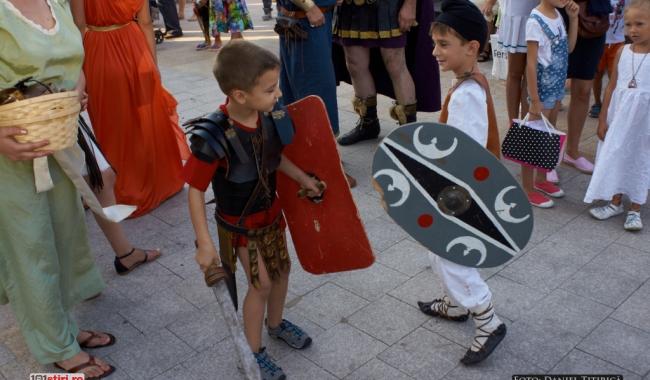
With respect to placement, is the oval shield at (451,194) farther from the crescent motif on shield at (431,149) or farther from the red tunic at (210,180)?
the red tunic at (210,180)

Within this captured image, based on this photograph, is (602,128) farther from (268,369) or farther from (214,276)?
(214,276)

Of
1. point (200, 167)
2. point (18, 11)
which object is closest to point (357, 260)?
point (200, 167)

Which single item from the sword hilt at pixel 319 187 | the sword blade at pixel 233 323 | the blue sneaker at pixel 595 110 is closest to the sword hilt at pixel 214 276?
the sword blade at pixel 233 323

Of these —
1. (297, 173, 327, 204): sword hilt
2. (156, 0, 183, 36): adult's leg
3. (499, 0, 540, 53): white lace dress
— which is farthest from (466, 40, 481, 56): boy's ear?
(156, 0, 183, 36): adult's leg

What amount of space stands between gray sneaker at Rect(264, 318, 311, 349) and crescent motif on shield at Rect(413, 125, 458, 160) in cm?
103

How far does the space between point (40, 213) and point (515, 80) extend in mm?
3328

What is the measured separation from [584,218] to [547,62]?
1.02 metres

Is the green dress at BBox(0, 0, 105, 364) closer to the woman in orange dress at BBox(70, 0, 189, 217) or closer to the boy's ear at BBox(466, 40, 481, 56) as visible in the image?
the woman in orange dress at BBox(70, 0, 189, 217)

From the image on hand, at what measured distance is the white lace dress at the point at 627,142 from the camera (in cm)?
366

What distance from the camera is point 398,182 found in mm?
2402

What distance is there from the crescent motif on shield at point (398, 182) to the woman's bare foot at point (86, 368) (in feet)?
4.82

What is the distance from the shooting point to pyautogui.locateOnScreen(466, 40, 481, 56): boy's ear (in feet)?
8.38

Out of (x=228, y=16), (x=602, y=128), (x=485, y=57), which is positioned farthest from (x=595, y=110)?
(x=228, y=16)

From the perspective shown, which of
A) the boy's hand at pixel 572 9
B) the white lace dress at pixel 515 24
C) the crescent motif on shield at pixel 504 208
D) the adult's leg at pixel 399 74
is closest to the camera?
the crescent motif on shield at pixel 504 208
